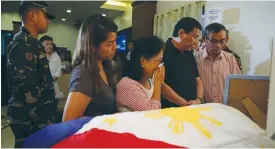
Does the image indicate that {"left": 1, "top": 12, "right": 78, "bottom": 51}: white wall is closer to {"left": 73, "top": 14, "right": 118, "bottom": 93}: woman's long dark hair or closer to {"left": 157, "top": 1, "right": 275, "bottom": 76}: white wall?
{"left": 73, "top": 14, "right": 118, "bottom": 93}: woman's long dark hair

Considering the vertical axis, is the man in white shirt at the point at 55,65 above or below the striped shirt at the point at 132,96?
above

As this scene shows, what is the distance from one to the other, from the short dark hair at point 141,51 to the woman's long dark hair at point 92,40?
0.16m

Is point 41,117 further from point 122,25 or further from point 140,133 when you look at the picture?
point 122,25

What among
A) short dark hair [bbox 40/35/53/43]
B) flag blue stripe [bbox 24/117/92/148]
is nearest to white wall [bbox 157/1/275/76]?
short dark hair [bbox 40/35/53/43]

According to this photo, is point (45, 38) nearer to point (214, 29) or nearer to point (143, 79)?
point (143, 79)

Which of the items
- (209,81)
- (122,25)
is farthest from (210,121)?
(122,25)

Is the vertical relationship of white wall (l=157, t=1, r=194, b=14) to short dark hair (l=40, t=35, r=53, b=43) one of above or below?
above

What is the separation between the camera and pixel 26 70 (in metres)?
0.86

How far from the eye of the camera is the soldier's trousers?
2.92ft

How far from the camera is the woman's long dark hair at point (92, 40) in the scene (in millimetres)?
970

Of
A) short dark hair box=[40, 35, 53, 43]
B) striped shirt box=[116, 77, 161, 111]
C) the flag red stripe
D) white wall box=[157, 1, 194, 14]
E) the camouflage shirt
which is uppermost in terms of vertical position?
white wall box=[157, 1, 194, 14]

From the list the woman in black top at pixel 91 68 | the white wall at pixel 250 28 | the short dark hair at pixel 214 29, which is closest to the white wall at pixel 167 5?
the white wall at pixel 250 28

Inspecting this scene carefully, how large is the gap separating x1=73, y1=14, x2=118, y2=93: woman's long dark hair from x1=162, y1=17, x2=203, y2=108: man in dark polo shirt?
Answer: 0.33 meters

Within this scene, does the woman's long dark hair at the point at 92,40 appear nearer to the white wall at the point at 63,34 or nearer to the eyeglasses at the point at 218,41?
the white wall at the point at 63,34
